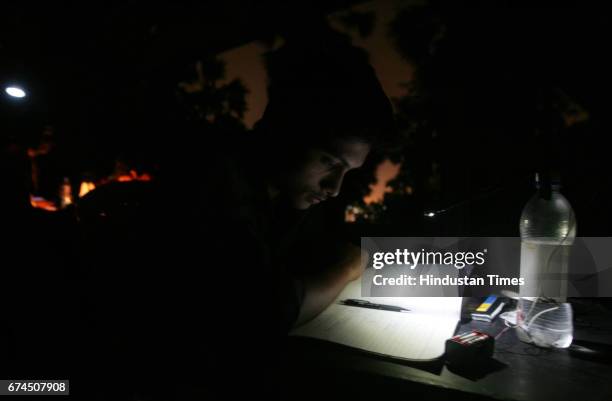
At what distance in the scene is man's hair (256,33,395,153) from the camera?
3.69 feet

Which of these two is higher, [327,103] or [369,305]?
[327,103]

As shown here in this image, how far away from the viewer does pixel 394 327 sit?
95 cm

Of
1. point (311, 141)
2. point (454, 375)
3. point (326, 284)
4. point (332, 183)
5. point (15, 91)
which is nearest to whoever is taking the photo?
point (454, 375)

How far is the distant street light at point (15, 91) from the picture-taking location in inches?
73.5

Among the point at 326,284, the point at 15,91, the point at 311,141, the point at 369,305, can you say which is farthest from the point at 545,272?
the point at 15,91

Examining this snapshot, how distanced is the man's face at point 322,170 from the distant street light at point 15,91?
1.79 m

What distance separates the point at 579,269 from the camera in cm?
143

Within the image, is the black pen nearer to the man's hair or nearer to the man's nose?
the man's nose

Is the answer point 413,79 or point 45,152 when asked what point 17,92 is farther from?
point 45,152

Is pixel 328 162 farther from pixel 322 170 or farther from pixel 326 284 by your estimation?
pixel 326 284

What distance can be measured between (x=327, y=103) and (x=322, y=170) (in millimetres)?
251

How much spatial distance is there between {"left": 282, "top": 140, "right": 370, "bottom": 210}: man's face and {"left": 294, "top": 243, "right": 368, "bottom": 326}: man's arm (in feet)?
0.94

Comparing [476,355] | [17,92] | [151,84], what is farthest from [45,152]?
[476,355]

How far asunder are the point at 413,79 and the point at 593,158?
1.58m
